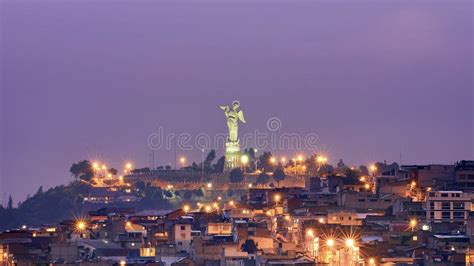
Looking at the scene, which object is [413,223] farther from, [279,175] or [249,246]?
[279,175]

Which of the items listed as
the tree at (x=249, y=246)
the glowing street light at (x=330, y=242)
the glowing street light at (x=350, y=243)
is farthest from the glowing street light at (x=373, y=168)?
the glowing street light at (x=350, y=243)

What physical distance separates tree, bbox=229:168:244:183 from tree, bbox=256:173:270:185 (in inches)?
74.5

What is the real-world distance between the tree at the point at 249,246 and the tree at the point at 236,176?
241ft

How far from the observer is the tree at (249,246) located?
11694 centimetres

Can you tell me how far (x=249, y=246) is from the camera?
117750mm

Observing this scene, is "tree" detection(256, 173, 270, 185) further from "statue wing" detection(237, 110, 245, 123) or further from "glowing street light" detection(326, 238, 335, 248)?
"glowing street light" detection(326, 238, 335, 248)

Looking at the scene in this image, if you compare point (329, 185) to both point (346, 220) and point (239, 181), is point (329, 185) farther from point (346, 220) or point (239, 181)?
point (239, 181)

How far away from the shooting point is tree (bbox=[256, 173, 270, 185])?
7435 inches

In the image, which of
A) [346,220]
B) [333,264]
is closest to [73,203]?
[346,220]

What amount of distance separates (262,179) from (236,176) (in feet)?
13.2

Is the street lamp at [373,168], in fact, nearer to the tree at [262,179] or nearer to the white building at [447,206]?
the tree at [262,179]

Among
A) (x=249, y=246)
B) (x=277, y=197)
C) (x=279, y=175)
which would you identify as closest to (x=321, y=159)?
(x=279, y=175)

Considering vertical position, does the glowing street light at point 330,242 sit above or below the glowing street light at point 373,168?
below

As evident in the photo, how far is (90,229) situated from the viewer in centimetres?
13650
